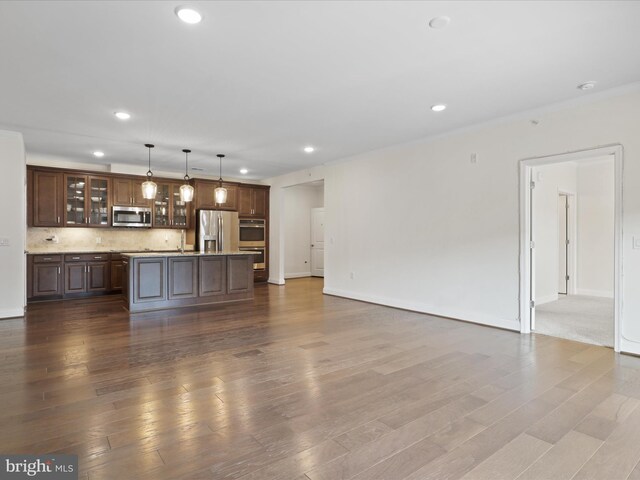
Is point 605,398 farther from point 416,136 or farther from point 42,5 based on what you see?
point 42,5

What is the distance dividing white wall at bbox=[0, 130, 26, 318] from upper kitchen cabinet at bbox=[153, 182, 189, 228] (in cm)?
275

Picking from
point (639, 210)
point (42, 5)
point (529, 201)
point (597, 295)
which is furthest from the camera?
point (597, 295)

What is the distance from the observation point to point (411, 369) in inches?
127

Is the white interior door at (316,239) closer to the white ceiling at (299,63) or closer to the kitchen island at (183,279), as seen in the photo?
the kitchen island at (183,279)

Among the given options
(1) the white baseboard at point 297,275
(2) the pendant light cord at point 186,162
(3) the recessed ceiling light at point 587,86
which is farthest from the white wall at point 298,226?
(3) the recessed ceiling light at point 587,86

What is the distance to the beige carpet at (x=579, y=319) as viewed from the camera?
4281mm

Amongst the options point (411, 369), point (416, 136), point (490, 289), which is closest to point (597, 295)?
point (490, 289)

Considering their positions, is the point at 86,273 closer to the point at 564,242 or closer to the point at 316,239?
the point at 316,239

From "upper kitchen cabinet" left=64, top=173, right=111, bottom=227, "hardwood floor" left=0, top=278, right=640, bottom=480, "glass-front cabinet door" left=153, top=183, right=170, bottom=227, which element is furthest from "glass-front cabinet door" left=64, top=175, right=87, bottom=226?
"hardwood floor" left=0, top=278, right=640, bottom=480

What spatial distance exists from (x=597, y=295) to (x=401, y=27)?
696cm

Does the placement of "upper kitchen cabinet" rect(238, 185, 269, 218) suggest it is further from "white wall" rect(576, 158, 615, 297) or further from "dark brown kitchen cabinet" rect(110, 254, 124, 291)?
"white wall" rect(576, 158, 615, 297)

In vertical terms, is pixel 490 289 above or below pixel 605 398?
above

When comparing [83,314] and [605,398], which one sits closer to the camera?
[605,398]

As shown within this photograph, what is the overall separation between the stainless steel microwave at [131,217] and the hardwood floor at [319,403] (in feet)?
10.7
